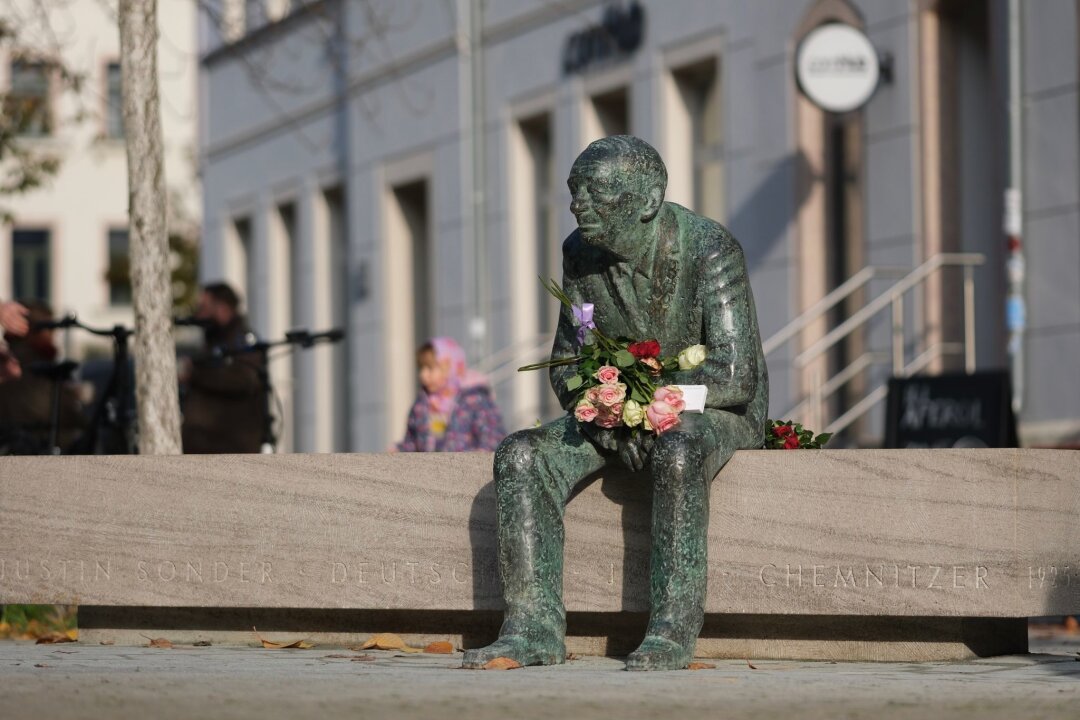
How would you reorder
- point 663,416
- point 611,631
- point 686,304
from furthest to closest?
point 611,631 → point 686,304 → point 663,416

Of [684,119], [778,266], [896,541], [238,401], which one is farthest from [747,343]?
[684,119]

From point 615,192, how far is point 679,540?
1197 millimetres

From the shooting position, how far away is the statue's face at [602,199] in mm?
7711

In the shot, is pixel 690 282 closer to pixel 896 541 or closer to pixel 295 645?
pixel 896 541

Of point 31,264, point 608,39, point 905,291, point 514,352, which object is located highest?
point 31,264

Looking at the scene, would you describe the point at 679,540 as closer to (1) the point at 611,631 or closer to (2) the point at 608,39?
(1) the point at 611,631

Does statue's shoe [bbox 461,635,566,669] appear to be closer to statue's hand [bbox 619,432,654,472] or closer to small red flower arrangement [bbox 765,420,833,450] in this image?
statue's hand [bbox 619,432,654,472]

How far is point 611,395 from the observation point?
7.58 m

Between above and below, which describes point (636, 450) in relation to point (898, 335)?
below

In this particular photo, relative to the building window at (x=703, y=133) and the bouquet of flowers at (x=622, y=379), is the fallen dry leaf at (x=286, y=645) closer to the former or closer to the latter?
the bouquet of flowers at (x=622, y=379)

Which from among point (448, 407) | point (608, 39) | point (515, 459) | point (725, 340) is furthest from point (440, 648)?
point (608, 39)

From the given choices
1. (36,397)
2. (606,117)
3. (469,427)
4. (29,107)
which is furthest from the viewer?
(606,117)

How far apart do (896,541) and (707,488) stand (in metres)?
0.65

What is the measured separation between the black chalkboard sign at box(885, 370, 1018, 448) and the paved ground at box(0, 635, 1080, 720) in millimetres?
7086
